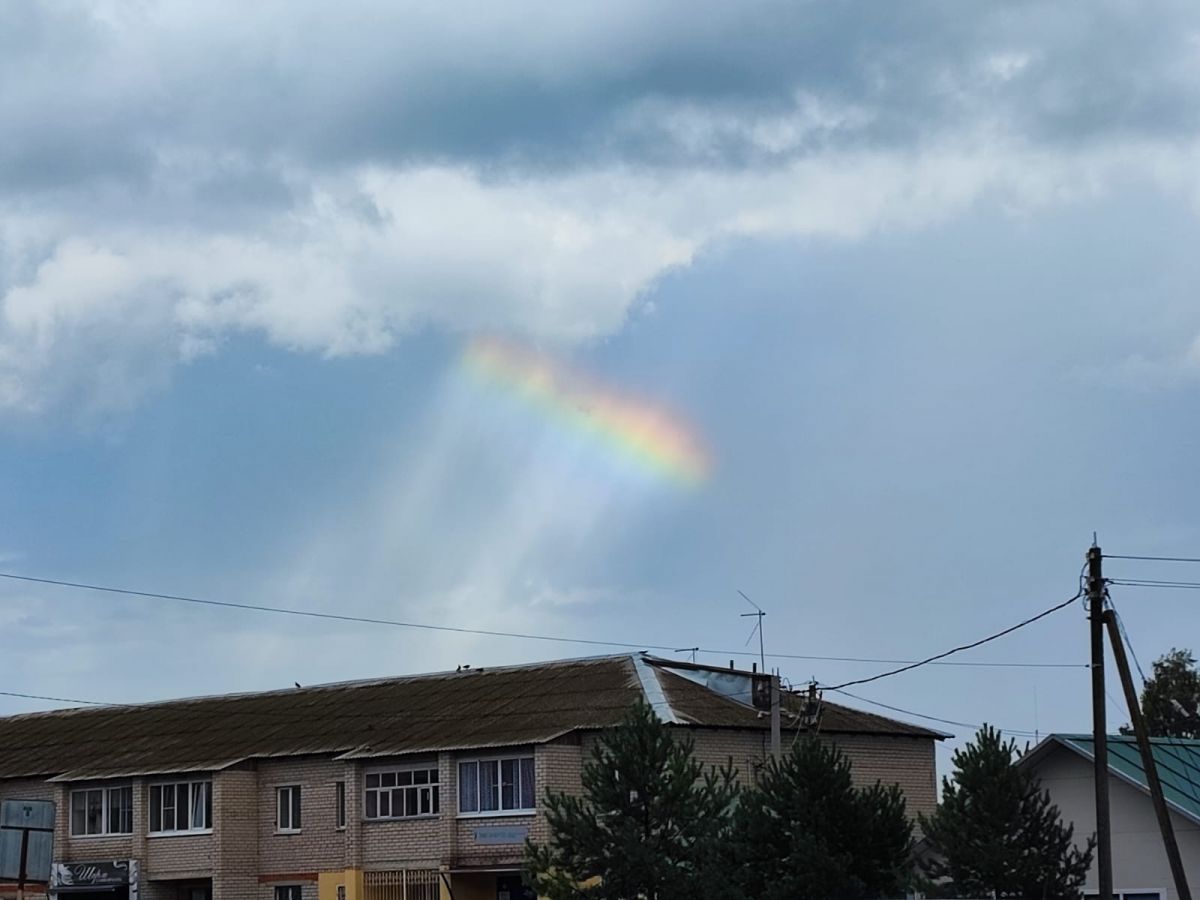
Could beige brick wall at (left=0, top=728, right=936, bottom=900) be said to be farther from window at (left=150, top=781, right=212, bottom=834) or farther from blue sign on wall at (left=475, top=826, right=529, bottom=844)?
window at (left=150, top=781, right=212, bottom=834)

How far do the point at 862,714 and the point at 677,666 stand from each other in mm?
6019

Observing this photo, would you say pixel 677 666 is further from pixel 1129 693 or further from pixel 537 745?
pixel 1129 693

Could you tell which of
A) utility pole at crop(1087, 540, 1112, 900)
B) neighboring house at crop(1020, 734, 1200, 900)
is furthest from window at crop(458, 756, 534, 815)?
utility pole at crop(1087, 540, 1112, 900)

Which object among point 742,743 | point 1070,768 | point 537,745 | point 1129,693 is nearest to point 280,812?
point 537,745

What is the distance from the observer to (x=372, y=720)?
51.3 meters

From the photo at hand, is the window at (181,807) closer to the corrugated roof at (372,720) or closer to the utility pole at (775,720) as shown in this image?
the corrugated roof at (372,720)

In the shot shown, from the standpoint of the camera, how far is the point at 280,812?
50781 millimetres

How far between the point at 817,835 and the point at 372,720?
21900 mm

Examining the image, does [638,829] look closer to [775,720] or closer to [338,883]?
[775,720]

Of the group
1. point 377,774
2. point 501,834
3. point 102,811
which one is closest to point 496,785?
point 501,834

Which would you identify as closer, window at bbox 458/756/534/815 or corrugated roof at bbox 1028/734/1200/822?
corrugated roof at bbox 1028/734/1200/822

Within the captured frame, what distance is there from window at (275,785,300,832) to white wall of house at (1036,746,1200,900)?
913 inches

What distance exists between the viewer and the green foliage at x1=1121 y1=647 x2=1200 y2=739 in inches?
2928

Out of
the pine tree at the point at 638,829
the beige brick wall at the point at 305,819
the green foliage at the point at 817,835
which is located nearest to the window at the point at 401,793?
the beige brick wall at the point at 305,819
